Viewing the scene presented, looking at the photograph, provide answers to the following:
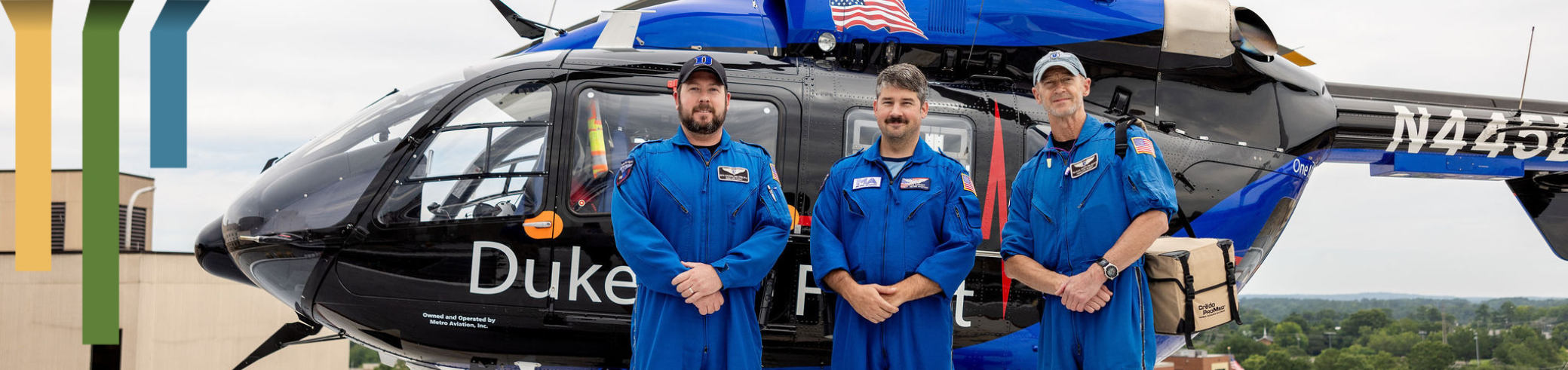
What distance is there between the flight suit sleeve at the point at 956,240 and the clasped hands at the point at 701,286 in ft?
2.35

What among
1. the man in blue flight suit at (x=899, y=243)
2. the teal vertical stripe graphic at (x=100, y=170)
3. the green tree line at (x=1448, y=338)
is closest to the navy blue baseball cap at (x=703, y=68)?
the man in blue flight suit at (x=899, y=243)

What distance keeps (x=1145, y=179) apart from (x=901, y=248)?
85cm

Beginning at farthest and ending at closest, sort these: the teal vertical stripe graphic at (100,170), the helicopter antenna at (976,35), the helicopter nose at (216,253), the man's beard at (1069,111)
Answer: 1. the teal vertical stripe graphic at (100,170)
2. the helicopter antenna at (976,35)
3. the helicopter nose at (216,253)
4. the man's beard at (1069,111)

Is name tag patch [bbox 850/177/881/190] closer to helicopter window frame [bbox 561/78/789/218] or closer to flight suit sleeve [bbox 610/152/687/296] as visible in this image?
flight suit sleeve [bbox 610/152/687/296]

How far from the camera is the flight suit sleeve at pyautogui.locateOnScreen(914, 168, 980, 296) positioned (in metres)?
3.16

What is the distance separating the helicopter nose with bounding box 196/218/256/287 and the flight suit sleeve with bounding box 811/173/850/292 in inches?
130

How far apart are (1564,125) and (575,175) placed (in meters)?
6.36

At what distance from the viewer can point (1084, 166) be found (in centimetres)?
311

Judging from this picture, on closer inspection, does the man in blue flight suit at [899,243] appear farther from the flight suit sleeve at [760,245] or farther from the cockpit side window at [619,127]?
the cockpit side window at [619,127]

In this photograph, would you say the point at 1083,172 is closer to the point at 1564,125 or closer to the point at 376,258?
the point at 376,258

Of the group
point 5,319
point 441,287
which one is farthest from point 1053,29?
point 5,319

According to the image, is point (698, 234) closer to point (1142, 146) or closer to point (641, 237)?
point (641, 237)

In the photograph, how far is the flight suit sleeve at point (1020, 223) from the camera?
330cm

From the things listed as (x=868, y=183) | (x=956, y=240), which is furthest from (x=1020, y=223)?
(x=868, y=183)
